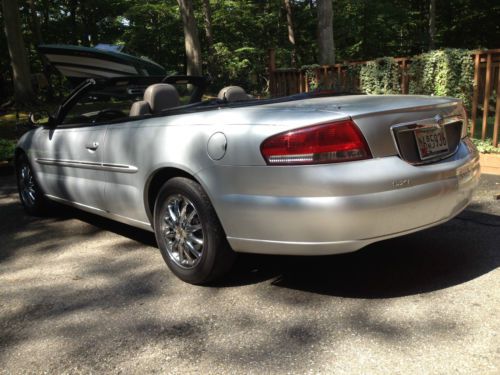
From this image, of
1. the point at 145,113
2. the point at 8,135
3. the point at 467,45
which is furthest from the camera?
the point at 467,45

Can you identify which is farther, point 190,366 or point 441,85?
point 441,85

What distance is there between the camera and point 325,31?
12.0 meters

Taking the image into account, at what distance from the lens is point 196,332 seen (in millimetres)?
2773

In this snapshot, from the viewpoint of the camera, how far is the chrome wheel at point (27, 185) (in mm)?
5488

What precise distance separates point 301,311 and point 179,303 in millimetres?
774

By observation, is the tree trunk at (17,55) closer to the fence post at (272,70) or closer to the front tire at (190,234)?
the fence post at (272,70)

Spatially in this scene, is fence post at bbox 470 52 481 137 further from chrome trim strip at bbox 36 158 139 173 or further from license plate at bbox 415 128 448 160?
chrome trim strip at bbox 36 158 139 173

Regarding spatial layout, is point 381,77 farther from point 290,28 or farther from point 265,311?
point 290,28

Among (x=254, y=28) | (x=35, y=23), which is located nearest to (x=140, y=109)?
(x=35, y=23)

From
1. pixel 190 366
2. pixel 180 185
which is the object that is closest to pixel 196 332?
pixel 190 366

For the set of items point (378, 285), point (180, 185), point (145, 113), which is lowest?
point (378, 285)

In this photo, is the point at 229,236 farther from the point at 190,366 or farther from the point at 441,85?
the point at 441,85

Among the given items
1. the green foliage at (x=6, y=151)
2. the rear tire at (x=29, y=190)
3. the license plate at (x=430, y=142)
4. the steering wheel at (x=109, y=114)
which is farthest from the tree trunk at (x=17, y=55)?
the license plate at (x=430, y=142)

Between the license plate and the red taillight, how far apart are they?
0.44 meters
